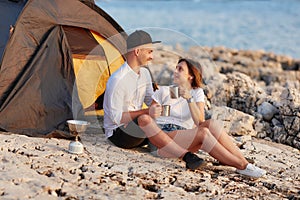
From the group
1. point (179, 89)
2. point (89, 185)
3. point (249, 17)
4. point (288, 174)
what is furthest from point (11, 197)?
point (249, 17)

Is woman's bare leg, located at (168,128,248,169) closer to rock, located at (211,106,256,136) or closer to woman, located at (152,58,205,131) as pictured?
woman, located at (152,58,205,131)

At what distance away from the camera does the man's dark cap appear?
17.2 feet

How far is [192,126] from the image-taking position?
17.6 feet

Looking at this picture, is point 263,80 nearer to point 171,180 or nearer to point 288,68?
point 288,68

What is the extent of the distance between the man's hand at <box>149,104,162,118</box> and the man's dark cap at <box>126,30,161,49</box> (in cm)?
65

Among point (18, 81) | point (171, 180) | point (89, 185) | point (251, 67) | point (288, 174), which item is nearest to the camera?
point (89, 185)

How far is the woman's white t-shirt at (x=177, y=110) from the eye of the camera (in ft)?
17.6

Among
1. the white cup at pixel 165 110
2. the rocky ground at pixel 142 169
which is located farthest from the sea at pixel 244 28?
the white cup at pixel 165 110

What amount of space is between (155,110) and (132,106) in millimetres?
386

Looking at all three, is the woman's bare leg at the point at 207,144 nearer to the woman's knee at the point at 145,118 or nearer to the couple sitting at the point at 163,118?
the couple sitting at the point at 163,118

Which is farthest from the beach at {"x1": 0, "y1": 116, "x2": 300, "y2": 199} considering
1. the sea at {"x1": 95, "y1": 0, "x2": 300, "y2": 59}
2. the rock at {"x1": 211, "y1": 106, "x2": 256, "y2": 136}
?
the sea at {"x1": 95, "y1": 0, "x2": 300, "y2": 59}

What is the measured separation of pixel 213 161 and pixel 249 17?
47969 mm

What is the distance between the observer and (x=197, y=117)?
5273 mm

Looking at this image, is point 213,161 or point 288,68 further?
point 288,68
